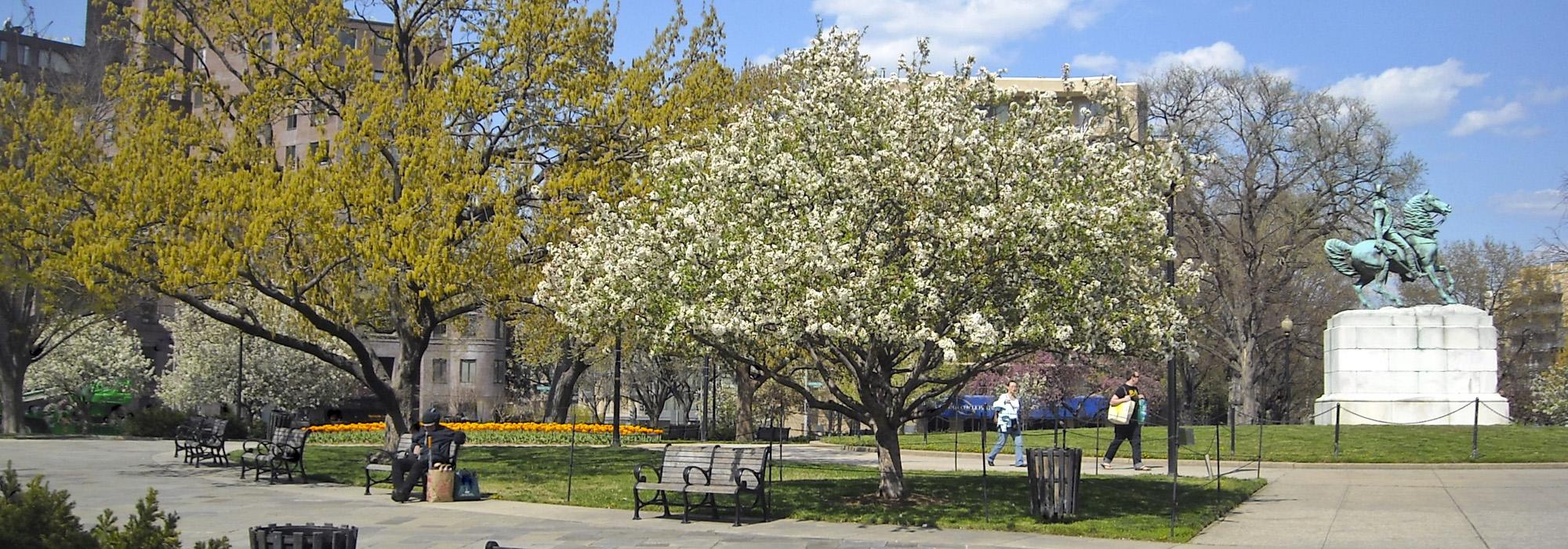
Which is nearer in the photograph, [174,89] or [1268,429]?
[174,89]

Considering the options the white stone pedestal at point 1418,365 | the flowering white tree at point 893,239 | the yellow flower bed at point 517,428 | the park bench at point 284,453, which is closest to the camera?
the flowering white tree at point 893,239

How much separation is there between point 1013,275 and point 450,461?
816 centimetres

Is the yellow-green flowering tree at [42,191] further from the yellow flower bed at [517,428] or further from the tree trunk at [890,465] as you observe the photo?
the tree trunk at [890,465]

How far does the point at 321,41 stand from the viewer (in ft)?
79.7

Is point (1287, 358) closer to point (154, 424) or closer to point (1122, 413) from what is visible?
point (1122, 413)

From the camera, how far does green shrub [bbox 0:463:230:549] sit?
6918mm

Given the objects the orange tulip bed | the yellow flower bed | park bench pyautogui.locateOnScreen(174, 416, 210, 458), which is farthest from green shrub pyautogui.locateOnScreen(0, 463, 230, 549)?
the yellow flower bed

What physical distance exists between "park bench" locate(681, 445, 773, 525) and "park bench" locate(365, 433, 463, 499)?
3774mm

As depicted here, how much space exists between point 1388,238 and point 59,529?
3816 centimetres

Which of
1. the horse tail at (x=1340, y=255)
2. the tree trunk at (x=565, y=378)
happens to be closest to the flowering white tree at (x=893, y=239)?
the tree trunk at (x=565, y=378)

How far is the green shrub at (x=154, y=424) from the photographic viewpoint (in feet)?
127

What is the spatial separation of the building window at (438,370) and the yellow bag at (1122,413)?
56273 mm

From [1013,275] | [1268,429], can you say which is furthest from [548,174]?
[1268,429]

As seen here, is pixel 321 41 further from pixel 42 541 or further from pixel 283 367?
pixel 283 367
